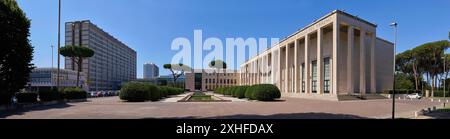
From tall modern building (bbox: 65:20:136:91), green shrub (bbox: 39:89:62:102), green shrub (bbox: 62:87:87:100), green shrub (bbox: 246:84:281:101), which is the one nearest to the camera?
green shrub (bbox: 39:89:62:102)

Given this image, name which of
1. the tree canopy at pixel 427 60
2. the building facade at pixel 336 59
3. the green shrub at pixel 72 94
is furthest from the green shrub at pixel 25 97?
the tree canopy at pixel 427 60

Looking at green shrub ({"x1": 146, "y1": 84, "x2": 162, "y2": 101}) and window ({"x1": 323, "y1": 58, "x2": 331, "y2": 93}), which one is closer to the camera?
green shrub ({"x1": 146, "y1": 84, "x2": 162, "y2": 101})

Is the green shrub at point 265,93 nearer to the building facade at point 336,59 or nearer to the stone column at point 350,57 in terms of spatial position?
the building facade at point 336,59

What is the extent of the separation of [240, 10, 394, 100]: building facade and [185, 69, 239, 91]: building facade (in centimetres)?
5268

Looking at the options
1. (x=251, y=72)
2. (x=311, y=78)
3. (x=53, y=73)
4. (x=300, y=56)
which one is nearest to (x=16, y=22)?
(x=311, y=78)

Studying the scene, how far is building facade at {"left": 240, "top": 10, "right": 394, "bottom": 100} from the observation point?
117 feet

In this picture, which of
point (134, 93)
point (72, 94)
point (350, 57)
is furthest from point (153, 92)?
point (350, 57)

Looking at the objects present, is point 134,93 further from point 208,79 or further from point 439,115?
point 208,79

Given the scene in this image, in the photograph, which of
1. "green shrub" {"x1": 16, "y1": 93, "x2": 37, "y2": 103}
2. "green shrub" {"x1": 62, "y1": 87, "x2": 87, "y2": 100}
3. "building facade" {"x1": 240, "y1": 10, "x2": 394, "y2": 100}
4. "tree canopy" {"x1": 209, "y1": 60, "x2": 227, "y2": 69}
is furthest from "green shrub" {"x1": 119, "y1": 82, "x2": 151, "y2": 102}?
"tree canopy" {"x1": 209, "y1": 60, "x2": 227, "y2": 69}

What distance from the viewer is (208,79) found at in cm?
10856

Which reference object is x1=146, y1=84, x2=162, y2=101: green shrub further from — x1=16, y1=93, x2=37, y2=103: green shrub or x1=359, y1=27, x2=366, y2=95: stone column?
x1=359, y1=27, x2=366, y2=95: stone column

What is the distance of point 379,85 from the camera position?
45875 mm

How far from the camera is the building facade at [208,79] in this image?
108m

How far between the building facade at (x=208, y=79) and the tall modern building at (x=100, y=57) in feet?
103
